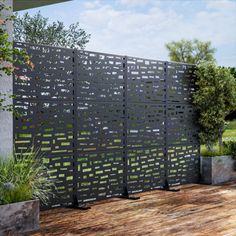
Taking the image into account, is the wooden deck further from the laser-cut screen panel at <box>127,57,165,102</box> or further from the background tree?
the laser-cut screen panel at <box>127,57,165,102</box>

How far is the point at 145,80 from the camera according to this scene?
820cm

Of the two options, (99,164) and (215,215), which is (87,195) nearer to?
(99,164)

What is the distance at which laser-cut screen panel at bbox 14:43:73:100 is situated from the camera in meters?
6.16

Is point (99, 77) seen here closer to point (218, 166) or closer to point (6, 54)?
point (6, 54)

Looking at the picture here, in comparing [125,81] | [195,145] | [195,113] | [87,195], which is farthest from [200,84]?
[87,195]

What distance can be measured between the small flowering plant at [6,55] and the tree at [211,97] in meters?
4.16

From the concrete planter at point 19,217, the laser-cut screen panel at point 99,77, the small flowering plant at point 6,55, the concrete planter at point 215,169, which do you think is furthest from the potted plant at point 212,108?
Result: the concrete planter at point 19,217

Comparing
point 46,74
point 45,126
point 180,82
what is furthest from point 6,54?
point 180,82

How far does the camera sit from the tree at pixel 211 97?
9125mm

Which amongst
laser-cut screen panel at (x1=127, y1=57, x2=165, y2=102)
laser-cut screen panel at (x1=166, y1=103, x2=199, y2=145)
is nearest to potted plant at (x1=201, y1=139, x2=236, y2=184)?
laser-cut screen panel at (x1=166, y1=103, x2=199, y2=145)

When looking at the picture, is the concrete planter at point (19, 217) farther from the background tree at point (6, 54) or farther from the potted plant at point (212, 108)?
the potted plant at point (212, 108)

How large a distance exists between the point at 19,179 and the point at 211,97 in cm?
482

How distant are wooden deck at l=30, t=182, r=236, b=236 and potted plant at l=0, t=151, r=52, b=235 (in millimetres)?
235

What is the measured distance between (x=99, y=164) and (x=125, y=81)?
1.43m
